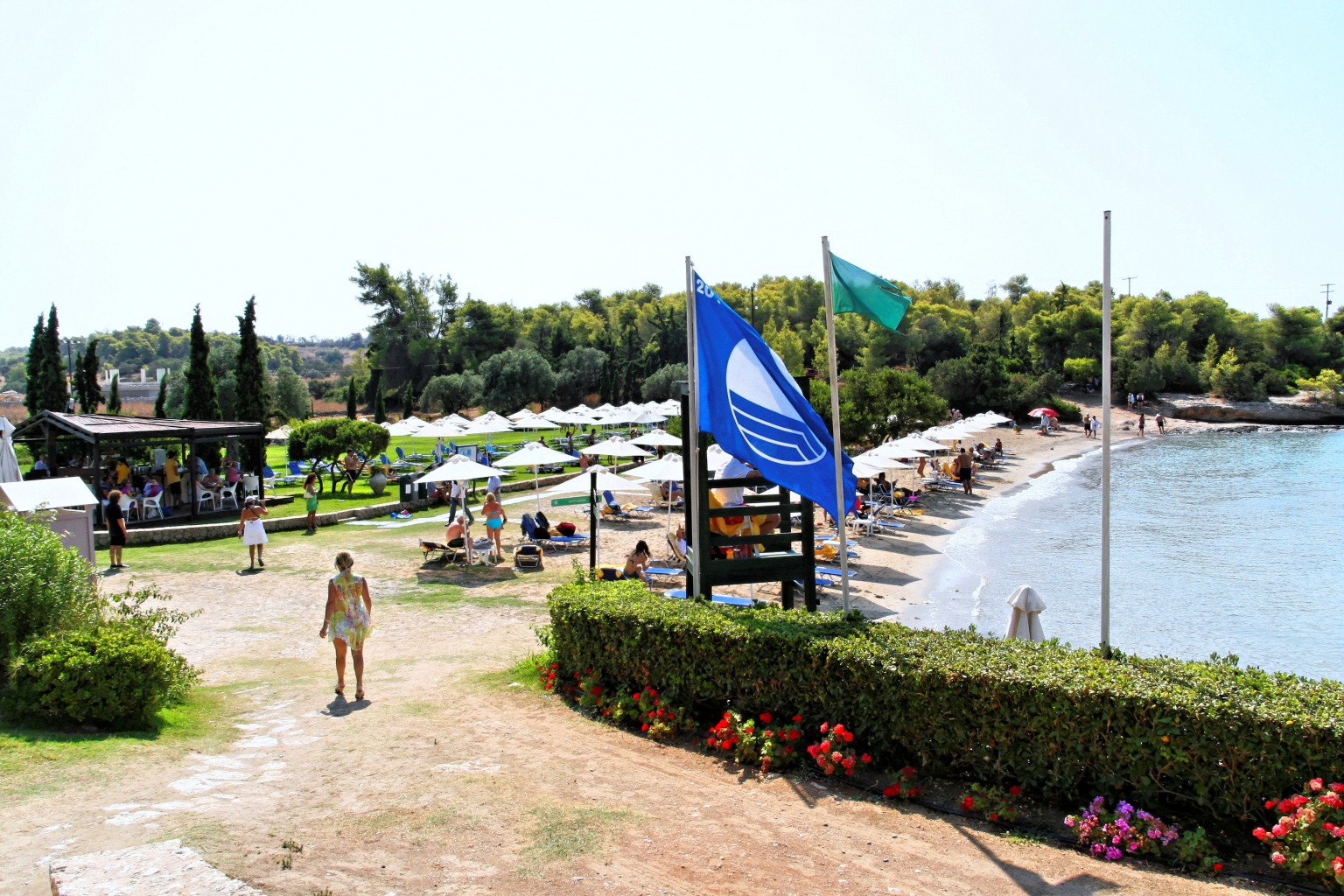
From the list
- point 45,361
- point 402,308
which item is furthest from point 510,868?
point 402,308

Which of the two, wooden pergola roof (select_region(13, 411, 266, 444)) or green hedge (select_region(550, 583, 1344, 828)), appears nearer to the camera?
green hedge (select_region(550, 583, 1344, 828))

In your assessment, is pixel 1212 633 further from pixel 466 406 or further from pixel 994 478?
pixel 466 406

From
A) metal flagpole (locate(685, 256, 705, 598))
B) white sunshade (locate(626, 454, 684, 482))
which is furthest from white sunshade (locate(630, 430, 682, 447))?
metal flagpole (locate(685, 256, 705, 598))

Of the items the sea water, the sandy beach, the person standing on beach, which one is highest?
the person standing on beach

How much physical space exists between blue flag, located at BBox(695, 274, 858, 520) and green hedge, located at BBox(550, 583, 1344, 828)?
4.05 feet

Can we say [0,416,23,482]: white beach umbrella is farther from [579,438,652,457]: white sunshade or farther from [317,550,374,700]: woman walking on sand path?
[579,438,652,457]: white sunshade

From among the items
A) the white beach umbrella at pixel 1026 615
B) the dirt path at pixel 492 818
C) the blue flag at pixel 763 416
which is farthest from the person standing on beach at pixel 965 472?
the dirt path at pixel 492 818

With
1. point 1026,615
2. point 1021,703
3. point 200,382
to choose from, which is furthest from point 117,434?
point 1021,703

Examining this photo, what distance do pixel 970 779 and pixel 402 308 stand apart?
290ft

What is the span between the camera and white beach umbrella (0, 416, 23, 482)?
1270 centimetres

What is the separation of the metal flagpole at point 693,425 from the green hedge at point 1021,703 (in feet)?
4.11

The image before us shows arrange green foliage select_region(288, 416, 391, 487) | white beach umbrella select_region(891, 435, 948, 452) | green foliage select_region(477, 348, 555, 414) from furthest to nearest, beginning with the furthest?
green foliage select_region(477, 348, 555, 414) → white beach umbrella select_region(891, 435, 948, 452) → green foliage select_region(288, 416, 391, 487)

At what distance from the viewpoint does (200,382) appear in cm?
2906

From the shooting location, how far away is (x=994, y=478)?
3697cm
